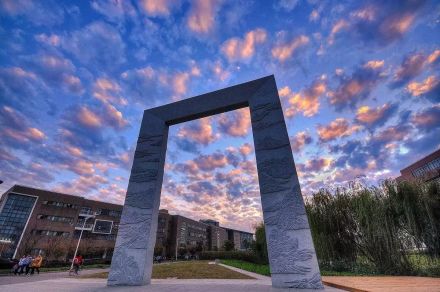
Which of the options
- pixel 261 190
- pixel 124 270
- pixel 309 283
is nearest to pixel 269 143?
pixel 261 190

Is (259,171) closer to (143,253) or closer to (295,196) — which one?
(295,196)

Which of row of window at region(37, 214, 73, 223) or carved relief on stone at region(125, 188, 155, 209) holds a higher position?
row of window at region(37, 214, 73, 223)

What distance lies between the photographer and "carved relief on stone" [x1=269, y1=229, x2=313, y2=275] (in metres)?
5.58

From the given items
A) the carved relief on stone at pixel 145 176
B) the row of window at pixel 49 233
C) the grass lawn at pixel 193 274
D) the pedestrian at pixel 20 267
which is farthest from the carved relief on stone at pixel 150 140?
the row of window at pixel 49 233

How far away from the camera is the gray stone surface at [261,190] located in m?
5.74

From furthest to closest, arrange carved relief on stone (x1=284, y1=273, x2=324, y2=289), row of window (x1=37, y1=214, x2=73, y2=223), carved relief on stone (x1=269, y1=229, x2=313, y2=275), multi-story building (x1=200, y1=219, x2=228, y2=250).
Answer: multi-story building (x1=200, y1=219, x2=228, y2=250) → row of window (x1=37, y1=214, x2=73, y2=223) → carved relief on stone (x1=269, y1=229, x2=313, y2=275) → carved relief on stone (x1=284, y1=273, x2=324, y2=289)

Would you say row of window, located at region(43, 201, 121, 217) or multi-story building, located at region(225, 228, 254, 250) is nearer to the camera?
row of window, located at region(43, 201, 121, 217)

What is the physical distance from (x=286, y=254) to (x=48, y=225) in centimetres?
4865

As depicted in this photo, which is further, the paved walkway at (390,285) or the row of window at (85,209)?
the row of window at (85,209)

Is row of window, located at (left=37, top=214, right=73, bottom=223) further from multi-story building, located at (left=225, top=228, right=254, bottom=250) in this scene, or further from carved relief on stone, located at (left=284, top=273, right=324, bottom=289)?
multi-story building, located at (left=225, top=228, right=254, bottom=250)

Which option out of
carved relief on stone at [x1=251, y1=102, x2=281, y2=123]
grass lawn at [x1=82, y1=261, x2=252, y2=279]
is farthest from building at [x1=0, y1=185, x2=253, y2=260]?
carved relief on stone at [x1=251, y1=102, x2=281, y2=123]

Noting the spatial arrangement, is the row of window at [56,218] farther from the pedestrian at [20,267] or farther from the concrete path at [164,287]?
the concrete path at [164,287]

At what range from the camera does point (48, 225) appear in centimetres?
4016

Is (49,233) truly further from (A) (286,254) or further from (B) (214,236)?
(B) (214,236)
